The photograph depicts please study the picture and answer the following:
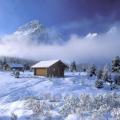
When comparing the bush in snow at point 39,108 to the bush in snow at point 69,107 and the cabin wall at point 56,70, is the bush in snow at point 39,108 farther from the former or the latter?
the cabin wall at point 56,70

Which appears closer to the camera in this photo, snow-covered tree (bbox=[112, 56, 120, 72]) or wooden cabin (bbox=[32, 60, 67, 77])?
wooden cabin (bbox=[32, 60, 67, 77])

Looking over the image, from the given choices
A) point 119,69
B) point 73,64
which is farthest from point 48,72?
point 73,64

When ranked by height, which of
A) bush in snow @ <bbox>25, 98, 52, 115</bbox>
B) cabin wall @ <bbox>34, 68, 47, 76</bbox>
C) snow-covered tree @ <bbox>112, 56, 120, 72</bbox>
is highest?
snow-covered tree @ <bbox>112, 56, 120, 72</bbox>

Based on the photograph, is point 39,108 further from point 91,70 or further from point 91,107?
point 91,70

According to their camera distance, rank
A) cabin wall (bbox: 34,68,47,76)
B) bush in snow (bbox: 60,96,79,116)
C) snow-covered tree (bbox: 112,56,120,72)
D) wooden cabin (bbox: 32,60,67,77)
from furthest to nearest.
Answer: snow-covered tree (bbox: 112,56,120,72) → cabin wall (bbox: 34,68,47,76) → wooden cabin (bbox: 32,60,67,77) → bush in snow (bbox: 60,96,79,116)

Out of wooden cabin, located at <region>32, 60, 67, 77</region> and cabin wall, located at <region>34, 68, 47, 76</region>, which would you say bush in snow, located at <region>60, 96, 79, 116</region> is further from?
cabin wall, located at <region>34, 68, 47, 76</region>

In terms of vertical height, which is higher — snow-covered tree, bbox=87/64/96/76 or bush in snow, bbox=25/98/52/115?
snow-covered tree, bbox=87/64/96/76

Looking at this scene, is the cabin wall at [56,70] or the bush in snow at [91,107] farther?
the cabin wall at [56,70]

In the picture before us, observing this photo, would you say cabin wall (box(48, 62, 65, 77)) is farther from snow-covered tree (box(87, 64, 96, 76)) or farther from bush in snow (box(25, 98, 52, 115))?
bush in snow (box(25, 98, 52, 115))

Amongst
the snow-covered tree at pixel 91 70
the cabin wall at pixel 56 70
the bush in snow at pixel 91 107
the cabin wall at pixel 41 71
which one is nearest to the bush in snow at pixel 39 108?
the bush in snow at pixel 91 107

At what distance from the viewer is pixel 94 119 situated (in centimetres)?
1730

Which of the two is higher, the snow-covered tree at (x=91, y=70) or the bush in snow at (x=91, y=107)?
the snow-covered tree at (x=91, y=70)

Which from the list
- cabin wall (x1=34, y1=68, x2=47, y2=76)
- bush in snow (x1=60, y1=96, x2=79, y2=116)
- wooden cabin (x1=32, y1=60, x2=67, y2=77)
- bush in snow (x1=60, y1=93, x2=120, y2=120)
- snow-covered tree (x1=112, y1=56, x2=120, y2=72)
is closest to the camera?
bush in snow (x1=60, y1=93, x2=120, y2=120)

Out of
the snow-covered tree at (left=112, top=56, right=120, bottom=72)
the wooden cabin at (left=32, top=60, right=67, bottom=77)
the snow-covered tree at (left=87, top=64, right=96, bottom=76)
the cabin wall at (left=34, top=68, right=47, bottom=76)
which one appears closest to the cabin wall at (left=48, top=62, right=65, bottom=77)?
the wooden cabin at (left=32, top=60, right=67, bottom=77)
